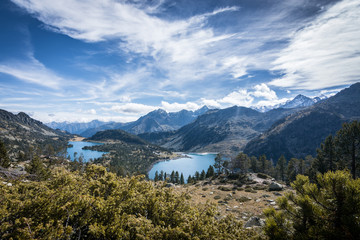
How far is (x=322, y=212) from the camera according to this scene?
260 inches

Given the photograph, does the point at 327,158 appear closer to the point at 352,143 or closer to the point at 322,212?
the point at 352,143

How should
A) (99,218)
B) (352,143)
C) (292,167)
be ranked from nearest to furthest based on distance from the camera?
(99,218) < (352,143) < (292,167)

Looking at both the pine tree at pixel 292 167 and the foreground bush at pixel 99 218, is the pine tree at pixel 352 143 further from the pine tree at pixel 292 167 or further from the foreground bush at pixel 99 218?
the foreground bush at pixel 99 218

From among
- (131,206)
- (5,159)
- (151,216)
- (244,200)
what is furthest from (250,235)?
(5,159)

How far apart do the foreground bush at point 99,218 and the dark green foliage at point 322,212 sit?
5.63ft

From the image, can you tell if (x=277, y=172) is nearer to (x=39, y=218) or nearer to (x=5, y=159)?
(x=39, y=218)

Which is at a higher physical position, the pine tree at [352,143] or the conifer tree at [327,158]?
the pine tree at [352,143]

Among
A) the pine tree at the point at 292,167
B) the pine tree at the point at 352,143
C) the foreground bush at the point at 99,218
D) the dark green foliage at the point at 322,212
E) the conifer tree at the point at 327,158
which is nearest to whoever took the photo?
the dark green foliage at the point at 322,212

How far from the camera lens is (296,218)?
23.1 feet

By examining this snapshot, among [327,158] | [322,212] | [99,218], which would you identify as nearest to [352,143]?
[327,158]

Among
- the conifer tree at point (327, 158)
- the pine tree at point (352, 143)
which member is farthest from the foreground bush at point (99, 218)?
the conifer tree at point (327, 158)

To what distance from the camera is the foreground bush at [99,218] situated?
6.37m

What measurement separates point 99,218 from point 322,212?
392 inches

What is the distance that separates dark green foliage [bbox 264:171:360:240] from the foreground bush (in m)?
1.72
